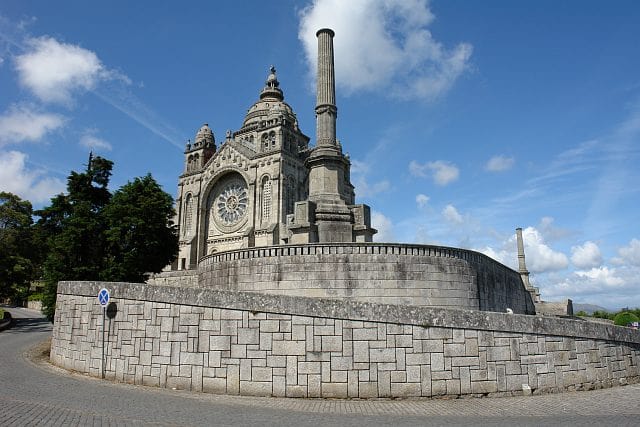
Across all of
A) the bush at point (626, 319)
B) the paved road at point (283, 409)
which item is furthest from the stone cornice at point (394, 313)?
the bush at point (626, 319)

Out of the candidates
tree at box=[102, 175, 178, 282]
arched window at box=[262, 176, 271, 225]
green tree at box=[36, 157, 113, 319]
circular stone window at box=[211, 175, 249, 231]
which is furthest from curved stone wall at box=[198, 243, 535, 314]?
circular stone window at box=[211, 175, 249, 231]

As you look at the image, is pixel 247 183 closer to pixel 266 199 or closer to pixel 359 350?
pixel 266 199

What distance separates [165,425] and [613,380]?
9.35 metres

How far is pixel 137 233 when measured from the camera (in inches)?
913

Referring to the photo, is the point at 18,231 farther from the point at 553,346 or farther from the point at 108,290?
the point at 553,346

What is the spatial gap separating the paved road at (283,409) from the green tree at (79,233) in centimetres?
1293

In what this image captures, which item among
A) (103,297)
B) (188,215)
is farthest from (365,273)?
(188,215)

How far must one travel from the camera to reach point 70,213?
25.3 meters

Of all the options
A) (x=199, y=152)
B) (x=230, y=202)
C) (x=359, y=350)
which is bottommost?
(x=359, y=350)

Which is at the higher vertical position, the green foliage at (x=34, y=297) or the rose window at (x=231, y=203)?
the rose window at (x=231, y=203)

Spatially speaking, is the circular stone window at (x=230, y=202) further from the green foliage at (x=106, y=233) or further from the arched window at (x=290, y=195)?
the green foliage at (x=106, y=233)

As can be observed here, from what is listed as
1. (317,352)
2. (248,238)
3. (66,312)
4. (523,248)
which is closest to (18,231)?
(248,238)

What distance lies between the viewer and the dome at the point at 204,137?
178 ft

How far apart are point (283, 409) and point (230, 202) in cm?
4224
